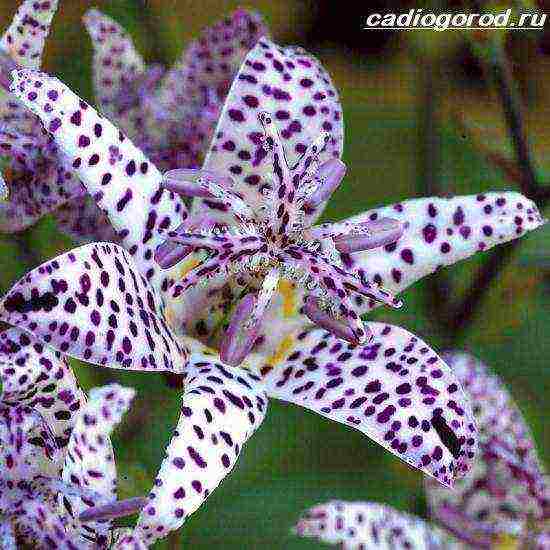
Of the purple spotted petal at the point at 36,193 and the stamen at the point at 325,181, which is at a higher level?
the stamen at the point at 325,181

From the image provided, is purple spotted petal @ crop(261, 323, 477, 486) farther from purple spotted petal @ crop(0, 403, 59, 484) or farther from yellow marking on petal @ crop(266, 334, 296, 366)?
purple spotted petal @ crop(0, 403, 59, 484)

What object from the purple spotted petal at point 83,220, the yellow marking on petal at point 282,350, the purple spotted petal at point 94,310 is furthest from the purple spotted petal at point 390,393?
the purple spotted petal at point 83,220

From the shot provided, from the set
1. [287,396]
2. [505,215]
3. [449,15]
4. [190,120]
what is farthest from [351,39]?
[287,396]

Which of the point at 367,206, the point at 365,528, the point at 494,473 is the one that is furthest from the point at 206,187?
the point at 367,206

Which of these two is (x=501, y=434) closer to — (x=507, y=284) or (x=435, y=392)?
(x=507, y=284)

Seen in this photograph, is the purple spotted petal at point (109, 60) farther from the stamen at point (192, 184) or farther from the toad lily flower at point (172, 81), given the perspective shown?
the stamen at point (192, 184)

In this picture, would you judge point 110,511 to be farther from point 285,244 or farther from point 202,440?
point 285,244

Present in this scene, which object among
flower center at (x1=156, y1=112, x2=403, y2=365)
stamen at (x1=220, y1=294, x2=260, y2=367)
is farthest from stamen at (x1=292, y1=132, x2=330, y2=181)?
stamen at (x1=220, y1=294, x2=260, y2=367)
